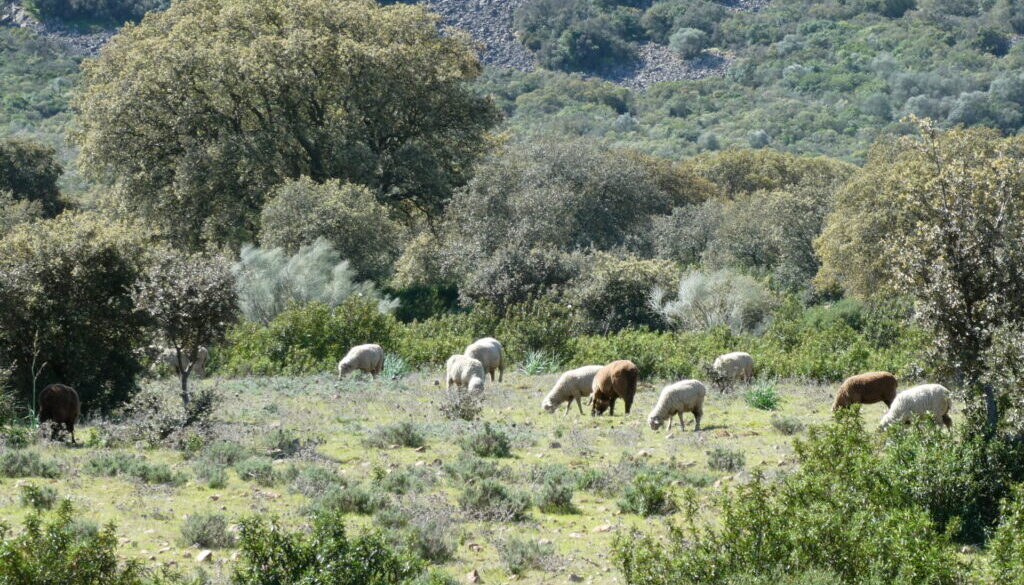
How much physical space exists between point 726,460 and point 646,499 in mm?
2522

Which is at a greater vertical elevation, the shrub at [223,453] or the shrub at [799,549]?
the shrub at [799,549]

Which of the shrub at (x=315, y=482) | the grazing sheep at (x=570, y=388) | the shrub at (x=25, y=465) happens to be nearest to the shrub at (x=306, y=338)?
the grazing sheep at (x=570, y=388)

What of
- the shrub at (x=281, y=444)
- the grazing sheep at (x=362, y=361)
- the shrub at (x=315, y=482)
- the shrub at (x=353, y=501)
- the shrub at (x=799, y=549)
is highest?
the shrub at (x=799, y=549)

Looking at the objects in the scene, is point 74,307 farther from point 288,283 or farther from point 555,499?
point 288,283

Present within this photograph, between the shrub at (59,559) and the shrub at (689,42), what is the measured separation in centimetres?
17319

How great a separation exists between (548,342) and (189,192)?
18.5 metres

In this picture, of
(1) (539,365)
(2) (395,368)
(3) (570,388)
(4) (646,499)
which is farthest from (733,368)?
(4) (646,499)

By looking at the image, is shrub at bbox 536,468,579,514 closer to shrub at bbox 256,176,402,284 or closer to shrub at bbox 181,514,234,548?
shrub at bbox 181,514,234,548

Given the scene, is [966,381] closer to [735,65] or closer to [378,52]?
[378,52]

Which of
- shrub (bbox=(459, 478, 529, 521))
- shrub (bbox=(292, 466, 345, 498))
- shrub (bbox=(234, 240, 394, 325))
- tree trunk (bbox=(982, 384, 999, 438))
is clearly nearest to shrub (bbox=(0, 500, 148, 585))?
shrub (bbox=(292, 466, 345, 498))

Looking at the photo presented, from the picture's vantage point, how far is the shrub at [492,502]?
12.6 metres

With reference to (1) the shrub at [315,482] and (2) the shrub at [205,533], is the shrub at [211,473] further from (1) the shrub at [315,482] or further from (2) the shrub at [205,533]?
(2) the shrub at [205,533]

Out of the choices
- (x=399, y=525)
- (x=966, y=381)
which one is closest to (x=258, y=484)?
(x=399, y=525)

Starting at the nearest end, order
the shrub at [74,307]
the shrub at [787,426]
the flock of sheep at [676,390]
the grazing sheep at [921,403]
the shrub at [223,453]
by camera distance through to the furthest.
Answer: the shrub at [223,453], the grazing sheep at [921,403], the flock of sheep at [676,390], the shrub at [787,426], the shrub at [74,307]
